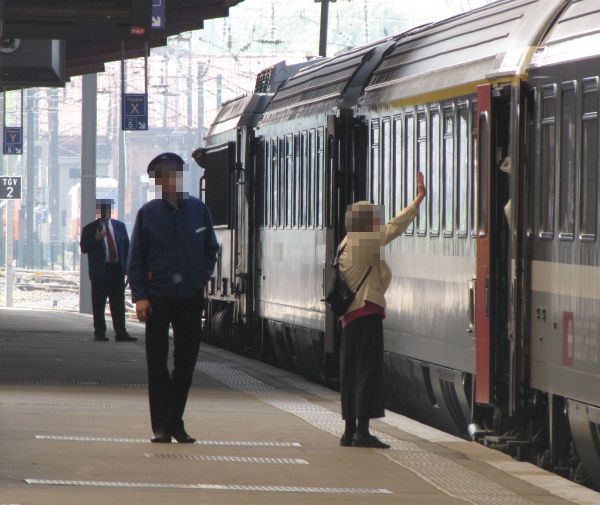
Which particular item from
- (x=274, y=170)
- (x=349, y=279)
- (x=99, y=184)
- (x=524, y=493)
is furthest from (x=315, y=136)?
(x=99, y=184)

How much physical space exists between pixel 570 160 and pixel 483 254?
1478 millimetres

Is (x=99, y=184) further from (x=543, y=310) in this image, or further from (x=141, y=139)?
(x=543, y=310)

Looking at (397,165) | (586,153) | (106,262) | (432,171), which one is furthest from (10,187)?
(586,153)

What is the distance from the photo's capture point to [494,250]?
12.0 m

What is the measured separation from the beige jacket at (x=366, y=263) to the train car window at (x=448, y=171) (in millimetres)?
1695

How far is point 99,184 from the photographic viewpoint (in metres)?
102

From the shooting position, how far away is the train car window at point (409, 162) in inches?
573

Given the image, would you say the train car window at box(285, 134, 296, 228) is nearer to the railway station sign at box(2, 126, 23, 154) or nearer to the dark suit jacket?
the dark suit jacket

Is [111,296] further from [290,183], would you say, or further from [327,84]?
[327,84]

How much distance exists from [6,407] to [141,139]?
317 feet

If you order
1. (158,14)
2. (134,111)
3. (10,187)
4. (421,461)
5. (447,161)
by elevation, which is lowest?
(421,461)

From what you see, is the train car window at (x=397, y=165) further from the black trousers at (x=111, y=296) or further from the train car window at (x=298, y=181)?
the black trousers at (x=111, y=296)

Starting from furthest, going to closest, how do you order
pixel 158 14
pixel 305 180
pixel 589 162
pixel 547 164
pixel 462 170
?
pixel 158 14 < pixel 305 180 < pixel 462 170 < pixel 547 164 < pixel 589 162

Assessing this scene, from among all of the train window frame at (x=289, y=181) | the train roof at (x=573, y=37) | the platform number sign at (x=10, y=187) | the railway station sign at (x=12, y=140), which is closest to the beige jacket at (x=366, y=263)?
the train roof at (x=573, y=37)
